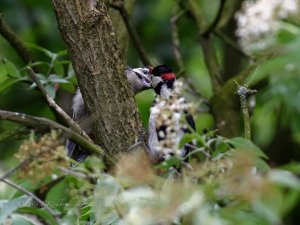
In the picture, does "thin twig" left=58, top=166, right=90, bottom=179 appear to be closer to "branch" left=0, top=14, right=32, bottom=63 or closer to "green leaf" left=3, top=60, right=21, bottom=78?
"green leaf" left=3, top=60, right=21, bottom=78

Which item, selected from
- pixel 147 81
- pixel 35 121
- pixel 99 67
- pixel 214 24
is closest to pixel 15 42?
pixel 147 81

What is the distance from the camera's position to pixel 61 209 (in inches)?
91.2

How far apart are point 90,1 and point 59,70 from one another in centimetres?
99

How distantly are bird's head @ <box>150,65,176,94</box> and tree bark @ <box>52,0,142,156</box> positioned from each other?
38.2 inches

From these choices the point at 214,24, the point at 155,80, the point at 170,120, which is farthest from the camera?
the point at 214,24

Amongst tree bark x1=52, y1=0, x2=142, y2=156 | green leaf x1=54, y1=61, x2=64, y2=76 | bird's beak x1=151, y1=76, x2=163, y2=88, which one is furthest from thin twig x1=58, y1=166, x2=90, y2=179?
bird's beak x1=151, y1=76, x2=163, y2=88

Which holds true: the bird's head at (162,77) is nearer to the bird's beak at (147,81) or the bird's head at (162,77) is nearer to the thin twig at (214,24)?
the bird's beak at (147,81)

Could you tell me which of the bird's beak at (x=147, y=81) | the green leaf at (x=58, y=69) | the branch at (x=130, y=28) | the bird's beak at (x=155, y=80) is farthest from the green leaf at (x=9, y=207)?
the bird's beak at (x=147, y=81)

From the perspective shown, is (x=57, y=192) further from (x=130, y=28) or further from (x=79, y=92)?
(x=130, y=28)

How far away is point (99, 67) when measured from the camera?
2941mm

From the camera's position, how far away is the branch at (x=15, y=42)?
4.22 m

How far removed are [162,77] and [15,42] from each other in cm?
86

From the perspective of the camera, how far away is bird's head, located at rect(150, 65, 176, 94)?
12.9 ft

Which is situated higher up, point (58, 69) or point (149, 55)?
point (58, 69)
